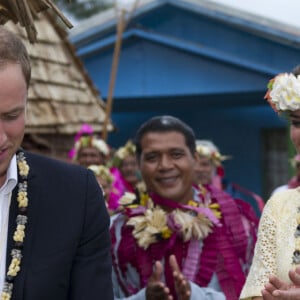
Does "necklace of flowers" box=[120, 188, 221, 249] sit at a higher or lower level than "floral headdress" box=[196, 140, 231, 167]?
lower

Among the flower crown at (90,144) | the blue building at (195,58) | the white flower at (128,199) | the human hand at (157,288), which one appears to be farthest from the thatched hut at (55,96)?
the human hand at (157,288)

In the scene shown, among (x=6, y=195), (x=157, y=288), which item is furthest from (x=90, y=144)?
(x=6, y=195)

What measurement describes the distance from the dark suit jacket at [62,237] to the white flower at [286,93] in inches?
41.0

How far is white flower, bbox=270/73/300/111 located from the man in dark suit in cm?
104

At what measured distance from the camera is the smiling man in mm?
4367

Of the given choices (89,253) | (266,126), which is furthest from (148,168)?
(266,126)

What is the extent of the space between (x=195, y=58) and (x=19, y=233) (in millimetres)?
10326

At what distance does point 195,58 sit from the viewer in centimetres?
1255

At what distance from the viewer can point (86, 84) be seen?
31.7 ft

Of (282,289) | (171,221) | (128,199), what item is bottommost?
(282,289)

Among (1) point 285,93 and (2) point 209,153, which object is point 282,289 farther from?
(2) point 209,153

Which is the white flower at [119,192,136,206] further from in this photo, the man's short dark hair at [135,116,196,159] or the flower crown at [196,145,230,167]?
the flower crown at [196,145,230,167]

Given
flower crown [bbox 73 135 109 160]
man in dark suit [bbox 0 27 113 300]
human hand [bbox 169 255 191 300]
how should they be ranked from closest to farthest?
man in dark suit [bbox 0 27 113 300] → human hand [bbox 169 255 191 300] → flower crown [bbox 73 135 109 160]

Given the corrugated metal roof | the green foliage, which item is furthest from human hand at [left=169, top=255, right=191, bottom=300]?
the green foliage
